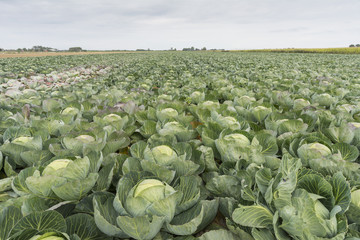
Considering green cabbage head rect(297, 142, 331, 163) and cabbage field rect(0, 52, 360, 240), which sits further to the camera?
green cabbage head rect(297, 142, 331, 163)

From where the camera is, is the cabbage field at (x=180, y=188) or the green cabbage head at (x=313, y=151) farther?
the green cabbage head at (x=313, y=151)

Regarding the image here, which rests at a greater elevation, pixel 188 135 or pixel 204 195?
pixel 188 135

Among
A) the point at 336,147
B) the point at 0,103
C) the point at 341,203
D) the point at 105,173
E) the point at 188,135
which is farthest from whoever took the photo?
the point at 0,103

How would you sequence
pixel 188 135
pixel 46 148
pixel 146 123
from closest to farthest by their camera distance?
pixel 46 148 < pixel 188 135 < pixel 146 123

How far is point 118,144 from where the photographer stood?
73.6 inches

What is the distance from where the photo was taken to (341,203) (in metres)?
1.16

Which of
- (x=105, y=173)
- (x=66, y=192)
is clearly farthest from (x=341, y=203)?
(x=66, y=192)

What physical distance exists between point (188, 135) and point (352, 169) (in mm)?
1156

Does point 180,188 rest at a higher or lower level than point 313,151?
lower

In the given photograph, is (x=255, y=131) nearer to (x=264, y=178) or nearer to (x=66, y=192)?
(x=264, y=178)

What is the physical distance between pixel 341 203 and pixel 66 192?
140 cm

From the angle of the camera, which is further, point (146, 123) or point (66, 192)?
point (146, 123)

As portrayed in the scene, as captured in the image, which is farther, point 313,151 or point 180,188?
point 313,151

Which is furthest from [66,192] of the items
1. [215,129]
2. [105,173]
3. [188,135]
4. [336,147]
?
[336,147]
